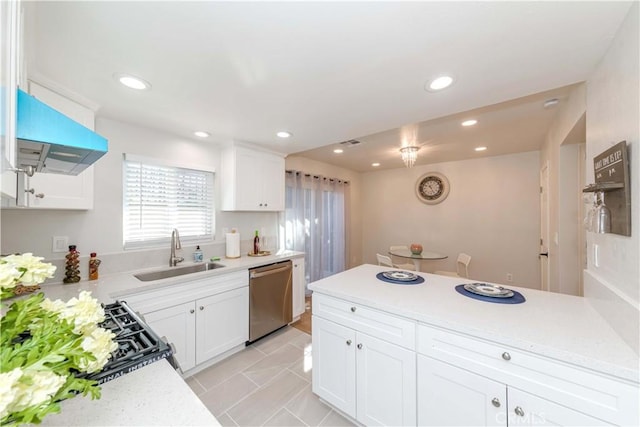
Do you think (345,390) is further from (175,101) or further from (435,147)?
(435,147)

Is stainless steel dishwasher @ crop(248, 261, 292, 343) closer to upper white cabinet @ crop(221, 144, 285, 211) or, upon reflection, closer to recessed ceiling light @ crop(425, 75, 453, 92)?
upper white cabinet @ crop(221, 144, 285, 211)

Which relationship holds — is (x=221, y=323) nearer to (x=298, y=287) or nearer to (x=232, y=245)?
(x=232, y=245)

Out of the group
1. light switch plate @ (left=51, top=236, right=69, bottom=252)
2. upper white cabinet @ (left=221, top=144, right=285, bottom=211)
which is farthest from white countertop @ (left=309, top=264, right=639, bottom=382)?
light switch plate @ (left=51, top=236, right=69, bottom=252)

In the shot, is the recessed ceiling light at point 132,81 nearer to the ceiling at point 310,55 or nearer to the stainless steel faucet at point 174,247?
the ceiling at point 310,55

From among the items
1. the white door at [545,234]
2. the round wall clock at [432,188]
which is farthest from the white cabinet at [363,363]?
the round wall clock at [432,188]

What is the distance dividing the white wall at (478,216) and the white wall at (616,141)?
2940 mm

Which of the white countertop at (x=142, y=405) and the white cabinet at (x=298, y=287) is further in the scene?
the white cabinet at (x=298, y=287)

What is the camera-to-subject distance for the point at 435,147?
3.51 meters

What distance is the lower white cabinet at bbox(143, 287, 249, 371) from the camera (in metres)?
1.93

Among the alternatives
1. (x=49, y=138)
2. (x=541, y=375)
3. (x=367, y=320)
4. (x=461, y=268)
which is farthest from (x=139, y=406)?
(x=461, y=268)

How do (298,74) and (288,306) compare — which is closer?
(298,74)

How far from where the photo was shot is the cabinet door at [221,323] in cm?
212

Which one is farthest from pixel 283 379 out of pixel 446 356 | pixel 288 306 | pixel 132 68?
pixel 132 68

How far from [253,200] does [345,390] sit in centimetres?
215
